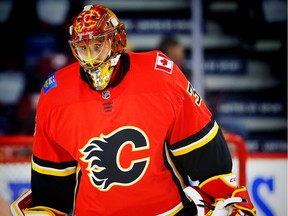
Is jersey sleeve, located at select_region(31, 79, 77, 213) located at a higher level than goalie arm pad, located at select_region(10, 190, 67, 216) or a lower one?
higher

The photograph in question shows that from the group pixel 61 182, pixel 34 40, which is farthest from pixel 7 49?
pixel 61 182

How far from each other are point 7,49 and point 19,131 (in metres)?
0.67

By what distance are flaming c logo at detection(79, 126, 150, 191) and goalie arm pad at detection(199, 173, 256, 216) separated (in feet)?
0.67

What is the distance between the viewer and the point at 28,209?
2.48 meters

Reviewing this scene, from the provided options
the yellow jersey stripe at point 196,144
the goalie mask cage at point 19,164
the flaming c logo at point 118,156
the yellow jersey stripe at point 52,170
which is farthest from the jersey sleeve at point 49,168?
the goalie mask cage at point 19,164

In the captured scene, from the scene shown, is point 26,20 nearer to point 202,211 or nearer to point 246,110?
point 246,110

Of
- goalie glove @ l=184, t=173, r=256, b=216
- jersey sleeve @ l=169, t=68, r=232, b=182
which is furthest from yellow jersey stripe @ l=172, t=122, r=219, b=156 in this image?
goalie glove @ l=184, t=173, r=256, b=216

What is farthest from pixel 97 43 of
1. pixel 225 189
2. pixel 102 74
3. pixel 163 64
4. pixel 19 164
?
pixel 19 164

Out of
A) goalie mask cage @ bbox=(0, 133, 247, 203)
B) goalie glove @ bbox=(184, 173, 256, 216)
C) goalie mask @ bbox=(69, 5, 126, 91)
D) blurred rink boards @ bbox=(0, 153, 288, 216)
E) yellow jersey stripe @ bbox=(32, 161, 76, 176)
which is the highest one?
goalie mask @ bbox=(69, 5, 126, 91)

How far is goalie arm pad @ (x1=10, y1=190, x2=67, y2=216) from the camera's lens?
246 centimetres

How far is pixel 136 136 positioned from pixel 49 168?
0.33m

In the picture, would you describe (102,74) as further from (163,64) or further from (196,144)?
(196,144)

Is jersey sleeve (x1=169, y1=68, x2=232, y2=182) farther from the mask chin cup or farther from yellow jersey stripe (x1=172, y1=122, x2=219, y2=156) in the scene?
the mask chin cup

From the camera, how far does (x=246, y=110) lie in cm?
559
